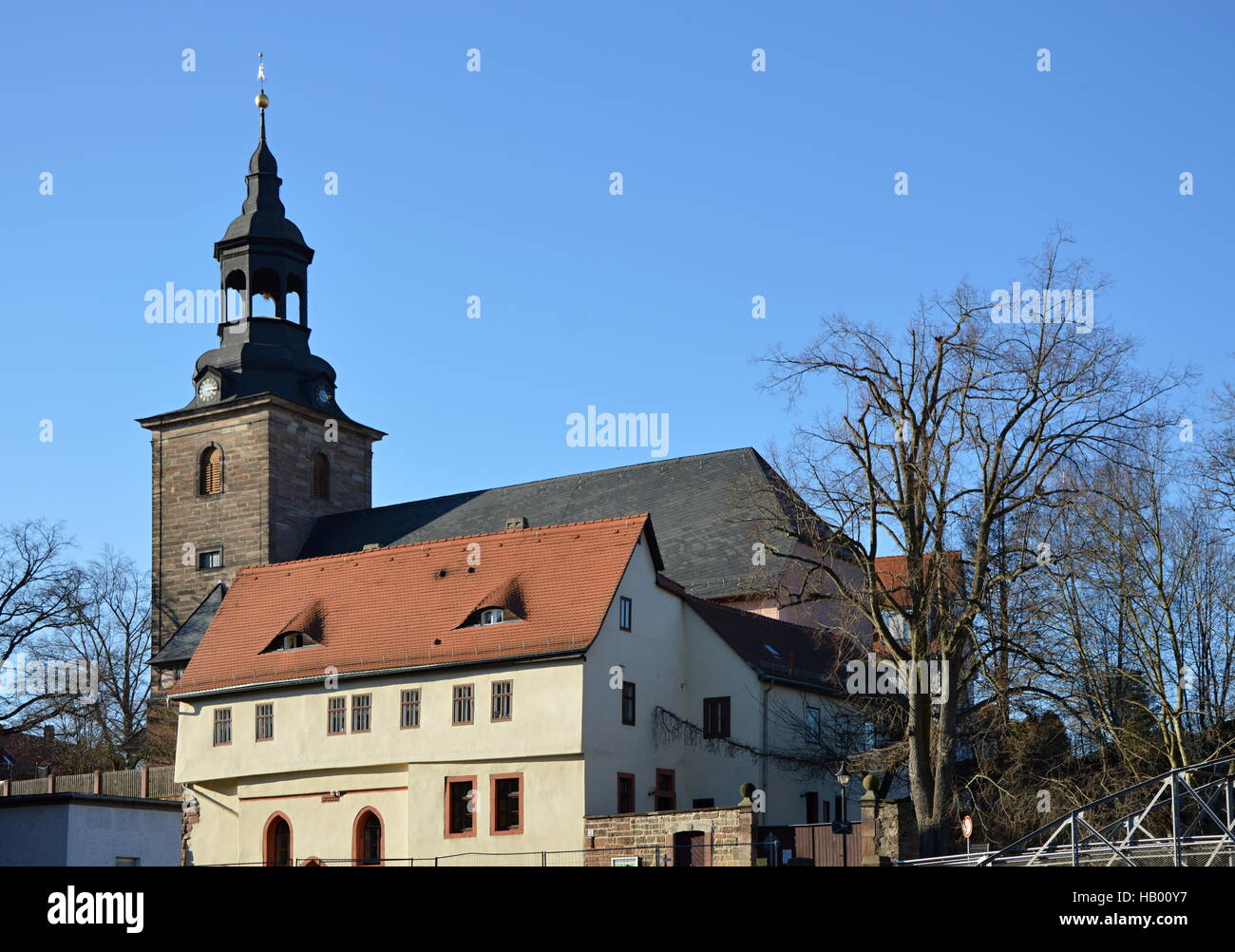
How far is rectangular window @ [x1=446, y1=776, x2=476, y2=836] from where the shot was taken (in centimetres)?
3738

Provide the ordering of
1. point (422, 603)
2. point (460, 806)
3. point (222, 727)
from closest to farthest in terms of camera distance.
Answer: point (460, 806) → point (422, 603) → point (222, 727)

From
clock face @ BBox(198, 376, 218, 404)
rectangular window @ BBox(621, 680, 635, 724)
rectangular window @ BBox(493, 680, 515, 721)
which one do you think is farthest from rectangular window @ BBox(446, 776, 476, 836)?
clock face @ BBox(198, 376, 218, 404)

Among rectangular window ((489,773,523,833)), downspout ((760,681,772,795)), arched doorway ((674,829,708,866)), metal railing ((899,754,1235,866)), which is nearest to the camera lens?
metal railing ((899,754,1235,866))

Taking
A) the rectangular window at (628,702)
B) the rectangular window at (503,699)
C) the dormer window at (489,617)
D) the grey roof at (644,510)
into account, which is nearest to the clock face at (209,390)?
the grey roof at (644,510)

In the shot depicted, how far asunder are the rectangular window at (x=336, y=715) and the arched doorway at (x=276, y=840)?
261 cm

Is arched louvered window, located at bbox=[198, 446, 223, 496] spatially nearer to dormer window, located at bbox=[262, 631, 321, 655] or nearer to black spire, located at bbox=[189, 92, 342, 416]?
black spire, located at bbox=[189, 92, 342, 416]

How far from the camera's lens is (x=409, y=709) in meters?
39.3

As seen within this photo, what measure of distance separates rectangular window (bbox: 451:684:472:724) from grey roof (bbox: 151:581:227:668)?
20.4 meters

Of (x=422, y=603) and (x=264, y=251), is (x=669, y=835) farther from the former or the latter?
(x=264, y=251)

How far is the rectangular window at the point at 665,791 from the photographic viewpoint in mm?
39188

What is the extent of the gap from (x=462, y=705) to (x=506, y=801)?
8.61 feet

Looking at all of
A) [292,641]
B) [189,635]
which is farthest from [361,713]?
[189,635]
